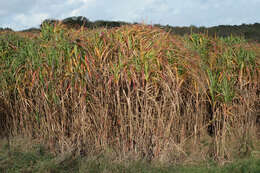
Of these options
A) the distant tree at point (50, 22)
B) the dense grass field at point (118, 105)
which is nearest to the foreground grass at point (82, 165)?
the dense grass field at point (118, 105)

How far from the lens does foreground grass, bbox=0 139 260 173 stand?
426cm

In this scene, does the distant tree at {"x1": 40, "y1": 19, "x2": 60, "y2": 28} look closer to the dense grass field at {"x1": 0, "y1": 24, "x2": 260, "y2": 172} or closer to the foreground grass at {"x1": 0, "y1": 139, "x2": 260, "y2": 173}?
the dense grass field at {"x1": 0, "y1": 24, "x2": 260, "y2": 172}

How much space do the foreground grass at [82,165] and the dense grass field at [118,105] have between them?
0.06ft

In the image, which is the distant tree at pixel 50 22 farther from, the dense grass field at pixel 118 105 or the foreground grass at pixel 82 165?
the foreground grass at pixel 82 165

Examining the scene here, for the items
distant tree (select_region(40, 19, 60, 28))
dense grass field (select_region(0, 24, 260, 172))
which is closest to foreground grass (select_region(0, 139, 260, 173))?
dense grass field (select_region(0, 24, 260, 172))

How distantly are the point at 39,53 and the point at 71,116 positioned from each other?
1485 millimetres

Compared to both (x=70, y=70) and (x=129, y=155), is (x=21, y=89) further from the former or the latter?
(x=129, y=155)

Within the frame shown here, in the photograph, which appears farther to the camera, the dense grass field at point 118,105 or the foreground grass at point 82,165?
the dense grass field at point 118,105

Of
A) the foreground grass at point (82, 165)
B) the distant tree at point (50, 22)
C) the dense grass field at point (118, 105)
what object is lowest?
the foreground grass at point (82, 165)

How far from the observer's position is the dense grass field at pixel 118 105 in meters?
4.67

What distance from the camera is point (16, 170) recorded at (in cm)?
438

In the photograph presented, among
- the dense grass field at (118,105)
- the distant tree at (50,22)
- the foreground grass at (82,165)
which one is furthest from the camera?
the distant tree at (50,22)

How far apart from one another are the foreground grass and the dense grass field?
0.02 meters

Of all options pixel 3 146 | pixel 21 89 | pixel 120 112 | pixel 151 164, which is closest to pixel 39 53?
pixel 21 89
